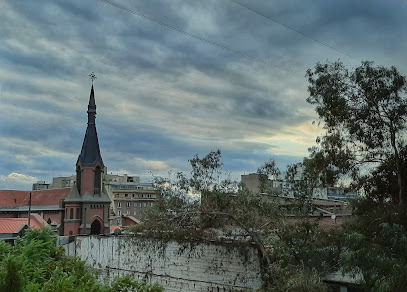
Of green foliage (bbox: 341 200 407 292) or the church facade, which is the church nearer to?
the church facade

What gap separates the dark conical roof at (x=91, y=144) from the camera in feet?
164

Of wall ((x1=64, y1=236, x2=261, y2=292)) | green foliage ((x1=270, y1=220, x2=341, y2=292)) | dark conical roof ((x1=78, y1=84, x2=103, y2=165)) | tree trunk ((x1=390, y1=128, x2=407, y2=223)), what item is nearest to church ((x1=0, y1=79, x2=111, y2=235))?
dark conical roof ((x1=78, y1=84, x2=103, y2=165))

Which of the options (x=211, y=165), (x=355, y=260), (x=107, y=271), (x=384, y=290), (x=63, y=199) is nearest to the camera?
(x=384, y=290)

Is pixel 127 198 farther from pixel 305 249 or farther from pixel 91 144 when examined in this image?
pixel 305 249

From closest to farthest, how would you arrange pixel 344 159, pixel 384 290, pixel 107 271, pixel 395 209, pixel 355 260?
pixel 384 290 < pixel 355 260 < pixel 395 209 < pixel 344 159 < pixel 107 271

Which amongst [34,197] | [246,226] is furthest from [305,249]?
[34,197]

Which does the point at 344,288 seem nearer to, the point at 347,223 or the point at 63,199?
the point at 347,223

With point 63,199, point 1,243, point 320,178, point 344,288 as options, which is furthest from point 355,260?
point 63,199

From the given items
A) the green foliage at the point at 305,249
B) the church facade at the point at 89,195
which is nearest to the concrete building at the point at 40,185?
the church facade at the point at 89,195

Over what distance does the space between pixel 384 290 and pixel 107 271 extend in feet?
41.6

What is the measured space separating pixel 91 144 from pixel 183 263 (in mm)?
37911

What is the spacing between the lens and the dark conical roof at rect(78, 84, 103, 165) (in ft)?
164

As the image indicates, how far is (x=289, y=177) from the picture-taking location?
44.5ft

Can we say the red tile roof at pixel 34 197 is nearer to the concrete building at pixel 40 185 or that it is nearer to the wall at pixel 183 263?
the concrete building at pixel 40 185
